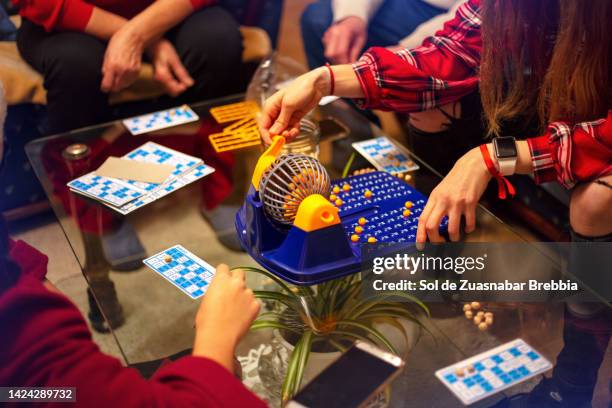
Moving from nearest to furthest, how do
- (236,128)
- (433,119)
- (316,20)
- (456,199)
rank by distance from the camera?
(456,199) → (433,119) → (236,128) → (316,20)

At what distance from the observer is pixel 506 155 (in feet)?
3.82

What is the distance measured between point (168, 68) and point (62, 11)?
1.01ft

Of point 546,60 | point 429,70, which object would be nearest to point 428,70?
point 429,70

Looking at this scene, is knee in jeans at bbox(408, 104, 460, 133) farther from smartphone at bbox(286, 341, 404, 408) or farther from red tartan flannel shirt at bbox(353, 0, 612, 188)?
smartphone at bbox(286, 341, 404, 408)

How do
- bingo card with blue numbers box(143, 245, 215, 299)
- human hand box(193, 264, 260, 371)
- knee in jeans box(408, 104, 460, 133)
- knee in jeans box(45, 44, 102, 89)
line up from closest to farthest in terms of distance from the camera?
human hand box(193, 264, 260, 371)
bingo card with blue numbers box(143, 245, 215, 299)
knee in jeans box(408, 104, 460, 133)
knee in jeans box(45, 44, 102, 89)

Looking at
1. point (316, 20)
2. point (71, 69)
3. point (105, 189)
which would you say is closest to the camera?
point (105, 189)

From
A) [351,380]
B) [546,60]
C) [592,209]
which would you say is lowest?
[351,380]

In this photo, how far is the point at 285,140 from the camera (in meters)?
1.26

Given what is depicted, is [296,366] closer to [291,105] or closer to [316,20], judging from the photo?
[291,105]

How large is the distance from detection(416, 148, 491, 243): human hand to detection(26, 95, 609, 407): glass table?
67 mm

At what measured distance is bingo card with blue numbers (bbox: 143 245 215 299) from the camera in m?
1.10

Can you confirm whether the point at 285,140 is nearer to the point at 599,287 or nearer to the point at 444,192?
the point at 444,192

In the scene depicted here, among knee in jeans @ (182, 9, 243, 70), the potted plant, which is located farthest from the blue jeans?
the potted plant

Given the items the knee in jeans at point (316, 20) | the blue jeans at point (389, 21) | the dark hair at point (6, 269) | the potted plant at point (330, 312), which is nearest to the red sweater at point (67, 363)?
the dark hair at point (6, 269)
